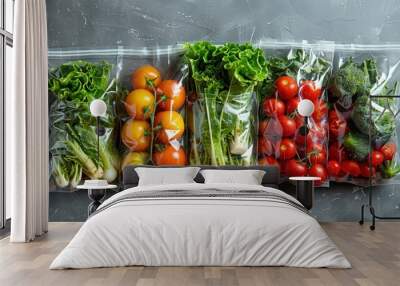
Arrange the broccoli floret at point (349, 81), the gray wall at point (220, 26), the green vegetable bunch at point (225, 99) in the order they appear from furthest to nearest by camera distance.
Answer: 1. the gray wall at point (220, 26)
2. the broccoli floret at point (349, 81)
3. the green vegetable bunch at point (225, 99)

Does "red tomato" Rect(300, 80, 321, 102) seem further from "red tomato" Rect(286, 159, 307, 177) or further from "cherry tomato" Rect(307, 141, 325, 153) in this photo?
"red tomato" Rect(286, 159, 307, 177)

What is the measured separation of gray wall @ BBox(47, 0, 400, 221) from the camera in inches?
267

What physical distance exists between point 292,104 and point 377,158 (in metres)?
1.07

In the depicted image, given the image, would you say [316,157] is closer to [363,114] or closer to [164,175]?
[363,114]

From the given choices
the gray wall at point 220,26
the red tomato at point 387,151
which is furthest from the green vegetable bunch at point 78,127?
the red tomato at point 387,151

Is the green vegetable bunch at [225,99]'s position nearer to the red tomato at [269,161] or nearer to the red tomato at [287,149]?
the red tomato at [269,161]

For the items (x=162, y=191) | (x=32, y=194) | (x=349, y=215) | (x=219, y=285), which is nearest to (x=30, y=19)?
(x=32, y=194)

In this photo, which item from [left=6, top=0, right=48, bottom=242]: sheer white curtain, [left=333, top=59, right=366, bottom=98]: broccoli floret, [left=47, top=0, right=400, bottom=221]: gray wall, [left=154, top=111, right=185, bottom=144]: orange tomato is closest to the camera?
[left=6, top=0, right=48, bottom=242]: sheer white curtain

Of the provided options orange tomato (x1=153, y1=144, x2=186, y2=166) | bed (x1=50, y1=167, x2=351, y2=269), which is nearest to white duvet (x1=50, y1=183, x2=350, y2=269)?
bed (x1=50, y1=167, x2=351, y2=269)

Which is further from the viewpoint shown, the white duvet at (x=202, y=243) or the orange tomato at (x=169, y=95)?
the orange tomato at (x=169, y=95)

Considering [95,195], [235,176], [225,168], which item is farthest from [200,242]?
[95,195]

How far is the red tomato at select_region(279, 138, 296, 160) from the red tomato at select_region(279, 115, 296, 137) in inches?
3.0

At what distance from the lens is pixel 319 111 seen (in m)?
6.49

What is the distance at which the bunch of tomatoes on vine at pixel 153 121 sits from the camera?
643 cm
